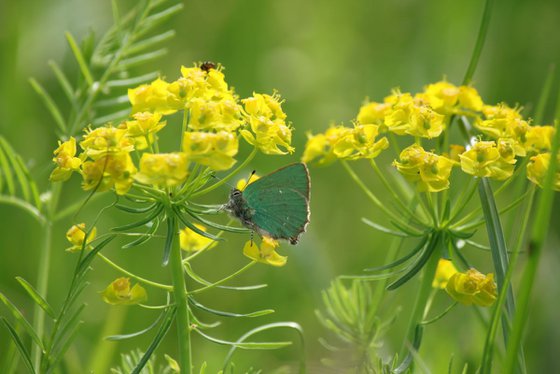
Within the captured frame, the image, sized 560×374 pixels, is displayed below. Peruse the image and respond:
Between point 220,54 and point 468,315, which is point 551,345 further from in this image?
point 220,54

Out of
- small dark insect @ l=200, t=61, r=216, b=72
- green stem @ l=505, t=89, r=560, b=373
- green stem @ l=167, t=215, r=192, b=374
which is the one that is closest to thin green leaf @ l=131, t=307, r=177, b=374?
green stem @ l=167, t=215, r=192, b=374

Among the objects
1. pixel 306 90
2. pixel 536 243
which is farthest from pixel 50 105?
pixel 306 90

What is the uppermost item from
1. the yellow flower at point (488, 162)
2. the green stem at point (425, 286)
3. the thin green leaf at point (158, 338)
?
the yellow flower at point (488, 162)

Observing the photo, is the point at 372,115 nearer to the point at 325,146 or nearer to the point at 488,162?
the point at 325,146

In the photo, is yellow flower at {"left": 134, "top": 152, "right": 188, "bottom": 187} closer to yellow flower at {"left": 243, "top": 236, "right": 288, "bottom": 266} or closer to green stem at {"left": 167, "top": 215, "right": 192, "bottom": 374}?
green stem at {"left": 167, "top": 215, "right": 192, "bottom": 374}

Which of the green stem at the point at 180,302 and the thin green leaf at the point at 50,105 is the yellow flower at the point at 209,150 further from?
the thin green leaf at the point at 50,105

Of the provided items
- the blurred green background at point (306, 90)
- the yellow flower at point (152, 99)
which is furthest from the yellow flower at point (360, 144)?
the blurred green background at point (306, 90)
